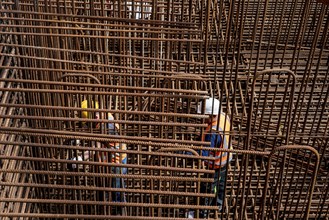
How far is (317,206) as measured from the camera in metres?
3.12

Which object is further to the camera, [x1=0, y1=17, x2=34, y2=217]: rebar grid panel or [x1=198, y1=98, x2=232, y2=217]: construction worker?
[x1=198, y1=98, x2=232, y2=217]: construction worker

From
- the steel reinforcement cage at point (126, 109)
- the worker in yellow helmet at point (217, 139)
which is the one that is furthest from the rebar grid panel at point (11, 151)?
the worker in yellow helmet at point (217, 139)

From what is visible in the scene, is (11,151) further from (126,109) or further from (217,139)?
(217,139)

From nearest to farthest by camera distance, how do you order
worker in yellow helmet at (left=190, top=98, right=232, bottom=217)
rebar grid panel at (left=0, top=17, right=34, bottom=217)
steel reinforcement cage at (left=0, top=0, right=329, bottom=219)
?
1. steel reinforcement cage at (left=0, top=0, right=329, bottom=219)
2. rebar grid panel at (left=0, top=17, right=34, bottom=217)
3. worker in yellow helmet at (left=190, top=98, right=232, bottom=217)

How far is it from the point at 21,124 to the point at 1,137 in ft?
1.25

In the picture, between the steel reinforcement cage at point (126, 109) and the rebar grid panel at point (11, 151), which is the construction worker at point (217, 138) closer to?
the steel reinforcement cage at point (126, 109)

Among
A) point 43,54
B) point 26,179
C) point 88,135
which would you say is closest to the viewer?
point 88,135

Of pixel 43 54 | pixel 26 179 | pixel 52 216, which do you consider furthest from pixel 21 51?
pixel 52 216

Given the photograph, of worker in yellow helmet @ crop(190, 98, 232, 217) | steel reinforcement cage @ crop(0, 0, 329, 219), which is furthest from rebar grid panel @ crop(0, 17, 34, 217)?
worker in yellow helmet @ crop(190, 98, 232, 217)

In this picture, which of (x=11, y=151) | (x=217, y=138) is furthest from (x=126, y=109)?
(x=11, y=151)

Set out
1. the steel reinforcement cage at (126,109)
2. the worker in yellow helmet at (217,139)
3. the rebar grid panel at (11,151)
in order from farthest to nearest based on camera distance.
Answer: the worker in yellow helmet at (217,139) → the rebar grid panel at (11,151) → the steel reinforcement cage at (126,109)

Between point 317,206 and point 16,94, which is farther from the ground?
point 16,94

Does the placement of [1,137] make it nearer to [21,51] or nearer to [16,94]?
[16,94]

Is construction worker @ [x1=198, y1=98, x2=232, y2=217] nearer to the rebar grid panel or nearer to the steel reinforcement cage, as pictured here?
the steel reinforcement cage
